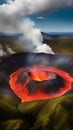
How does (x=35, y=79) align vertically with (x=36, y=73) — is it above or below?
below

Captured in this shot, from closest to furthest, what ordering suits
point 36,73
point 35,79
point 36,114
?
1. point 36,114
2. point 35,79
3. point 36,73

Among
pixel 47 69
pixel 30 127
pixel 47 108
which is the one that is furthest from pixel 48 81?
pixel 30 127

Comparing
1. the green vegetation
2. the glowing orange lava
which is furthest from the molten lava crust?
the green vegetation

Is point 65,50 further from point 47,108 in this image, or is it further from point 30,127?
point 30,127

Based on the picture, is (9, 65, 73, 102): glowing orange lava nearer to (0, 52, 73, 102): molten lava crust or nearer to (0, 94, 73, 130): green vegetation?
(0, 52, 73, 102): molten lava crust

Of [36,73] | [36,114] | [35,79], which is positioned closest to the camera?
[36,114]

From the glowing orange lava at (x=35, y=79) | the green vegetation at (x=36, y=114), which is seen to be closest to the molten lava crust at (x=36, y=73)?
the glowing orange lava at (x=35, y=79)

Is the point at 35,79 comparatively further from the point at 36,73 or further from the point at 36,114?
the point at 36,114

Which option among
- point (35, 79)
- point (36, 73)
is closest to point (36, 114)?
point (35, 79)
